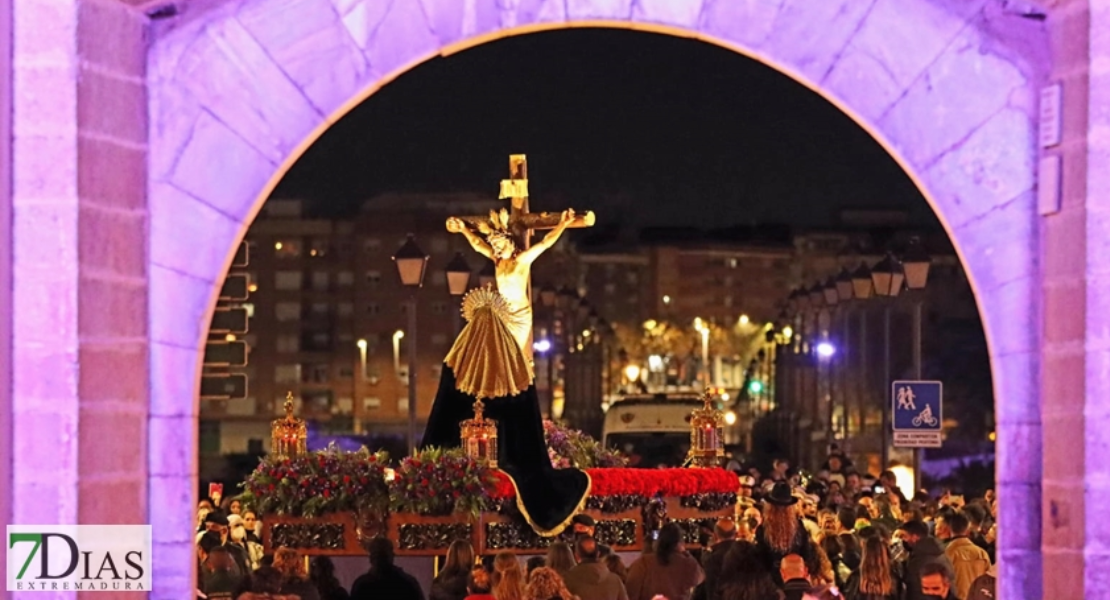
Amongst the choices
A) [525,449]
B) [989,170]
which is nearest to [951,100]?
[989,170]

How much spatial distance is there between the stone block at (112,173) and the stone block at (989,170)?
4.00m

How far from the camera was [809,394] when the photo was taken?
2682 inches

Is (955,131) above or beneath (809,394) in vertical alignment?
above

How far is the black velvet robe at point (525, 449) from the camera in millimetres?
15391

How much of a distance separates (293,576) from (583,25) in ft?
12.3

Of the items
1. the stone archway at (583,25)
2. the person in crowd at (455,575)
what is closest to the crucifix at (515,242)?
the person in crowd at (455,575)

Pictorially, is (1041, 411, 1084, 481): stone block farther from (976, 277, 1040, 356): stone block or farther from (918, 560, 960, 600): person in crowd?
(918, 560, 960, 600): person in crowd

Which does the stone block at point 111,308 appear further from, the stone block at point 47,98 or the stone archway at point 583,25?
the stone block at point 47,98

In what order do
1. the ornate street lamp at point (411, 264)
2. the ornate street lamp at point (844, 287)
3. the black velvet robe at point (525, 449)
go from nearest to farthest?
1. the black velvet robe at point (525, 449)
2. the ornate street lamp at point (411, 264)
3. the ornate street lamp at point (844, 287)

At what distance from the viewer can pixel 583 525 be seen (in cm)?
1366

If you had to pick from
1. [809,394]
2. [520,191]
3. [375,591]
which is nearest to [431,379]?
[809,394]

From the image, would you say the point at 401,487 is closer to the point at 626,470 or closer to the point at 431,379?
the point at 626,470

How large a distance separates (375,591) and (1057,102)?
506cm

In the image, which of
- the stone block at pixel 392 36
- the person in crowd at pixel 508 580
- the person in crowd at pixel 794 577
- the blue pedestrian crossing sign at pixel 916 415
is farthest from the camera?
the blue pedestrian crossing sign at pixel 916 415
